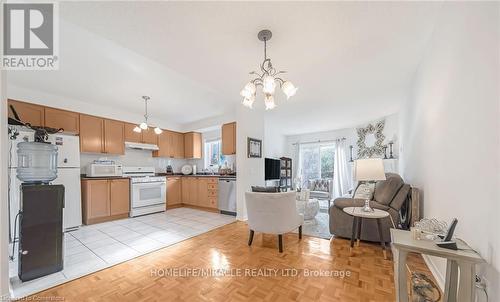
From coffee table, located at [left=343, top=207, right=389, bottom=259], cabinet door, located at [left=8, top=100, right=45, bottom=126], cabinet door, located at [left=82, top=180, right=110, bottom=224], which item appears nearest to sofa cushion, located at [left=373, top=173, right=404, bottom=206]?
coffee table, located at [left=343, top=207, right=389, bottom=259]

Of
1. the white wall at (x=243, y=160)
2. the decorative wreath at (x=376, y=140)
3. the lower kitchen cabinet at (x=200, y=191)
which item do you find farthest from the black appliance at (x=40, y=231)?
the decorative wreath at (x=376, y=140)

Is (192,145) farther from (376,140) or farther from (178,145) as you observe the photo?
(376,140)

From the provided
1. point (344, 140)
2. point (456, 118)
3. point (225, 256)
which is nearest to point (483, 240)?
point (456, 118)

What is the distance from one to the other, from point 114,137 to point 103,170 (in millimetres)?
753

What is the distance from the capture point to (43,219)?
1.88m

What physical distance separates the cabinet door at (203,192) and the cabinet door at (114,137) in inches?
73.2

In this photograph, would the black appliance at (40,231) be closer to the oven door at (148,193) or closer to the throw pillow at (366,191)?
the oven door at (148,193)

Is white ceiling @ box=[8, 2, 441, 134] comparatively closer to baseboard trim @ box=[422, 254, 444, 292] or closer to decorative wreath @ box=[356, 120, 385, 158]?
decorative wreath @ box=[356, 120, 385, 158]

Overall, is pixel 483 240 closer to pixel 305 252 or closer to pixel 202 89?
pixel 305 252

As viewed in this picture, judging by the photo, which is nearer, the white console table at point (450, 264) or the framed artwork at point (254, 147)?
the white console table at point (450, 264)

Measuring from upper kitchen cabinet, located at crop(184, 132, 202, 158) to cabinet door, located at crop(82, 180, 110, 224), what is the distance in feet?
7.12

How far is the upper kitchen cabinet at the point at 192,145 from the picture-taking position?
5570 mm

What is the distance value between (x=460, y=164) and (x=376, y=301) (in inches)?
47.3

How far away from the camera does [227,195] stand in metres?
4.30
